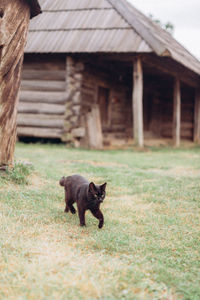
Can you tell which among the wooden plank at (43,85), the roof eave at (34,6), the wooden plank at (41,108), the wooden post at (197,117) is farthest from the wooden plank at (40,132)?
the wooden post at (197,117)

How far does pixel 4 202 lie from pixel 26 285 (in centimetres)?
218

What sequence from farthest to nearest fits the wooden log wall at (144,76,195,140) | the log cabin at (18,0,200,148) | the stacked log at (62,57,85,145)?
the wooden log wall at (144,76,195,140) < the stacked log at (62,57,85,145) < the log cabin at (18,0,200,148)

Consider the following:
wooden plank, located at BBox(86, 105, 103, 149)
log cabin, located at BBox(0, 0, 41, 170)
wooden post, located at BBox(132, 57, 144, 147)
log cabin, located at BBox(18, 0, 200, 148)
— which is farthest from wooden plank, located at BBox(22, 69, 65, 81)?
log cabin, located at BBox(0, 0, 41, 170)

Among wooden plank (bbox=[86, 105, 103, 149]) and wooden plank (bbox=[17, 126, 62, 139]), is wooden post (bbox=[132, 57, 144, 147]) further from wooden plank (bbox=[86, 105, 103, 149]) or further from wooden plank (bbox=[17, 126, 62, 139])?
wooden plank (bbox=[17, 126, 62, 139])

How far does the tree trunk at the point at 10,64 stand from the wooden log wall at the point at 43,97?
6705mm

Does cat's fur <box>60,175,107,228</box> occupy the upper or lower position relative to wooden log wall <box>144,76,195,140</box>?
lower

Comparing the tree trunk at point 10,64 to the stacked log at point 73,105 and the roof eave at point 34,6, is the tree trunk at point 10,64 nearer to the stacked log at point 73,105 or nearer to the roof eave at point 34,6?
the roof eave at point 34,6

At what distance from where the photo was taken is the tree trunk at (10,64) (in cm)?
546

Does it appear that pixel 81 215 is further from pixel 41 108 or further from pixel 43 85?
pixel 43 85

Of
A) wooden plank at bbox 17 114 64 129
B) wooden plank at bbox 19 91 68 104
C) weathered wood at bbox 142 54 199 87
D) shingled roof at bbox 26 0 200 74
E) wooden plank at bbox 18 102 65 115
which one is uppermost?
shingled roof at bbox 26 0 200 74

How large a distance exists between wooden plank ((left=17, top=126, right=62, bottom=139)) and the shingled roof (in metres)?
2.57

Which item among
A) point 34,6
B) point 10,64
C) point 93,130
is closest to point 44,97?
point 93,130

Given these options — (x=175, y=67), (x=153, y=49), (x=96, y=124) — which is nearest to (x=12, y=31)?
(x=153, y=49)

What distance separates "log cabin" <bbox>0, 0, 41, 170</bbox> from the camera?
215 inches
